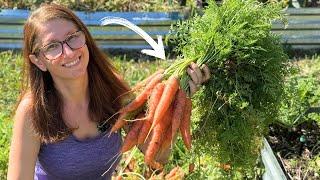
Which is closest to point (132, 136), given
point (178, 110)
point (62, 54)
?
point (178, 110)

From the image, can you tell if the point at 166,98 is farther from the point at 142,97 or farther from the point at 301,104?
the point at 301,104

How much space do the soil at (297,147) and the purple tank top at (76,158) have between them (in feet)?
4.02

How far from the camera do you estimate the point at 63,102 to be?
2619 mm

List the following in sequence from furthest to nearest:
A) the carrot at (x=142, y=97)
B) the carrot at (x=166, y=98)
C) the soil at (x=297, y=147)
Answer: the soil at (x=297, y=147)
the carrot at (x=142, y=97)
the carrot at (x=166, y=98)

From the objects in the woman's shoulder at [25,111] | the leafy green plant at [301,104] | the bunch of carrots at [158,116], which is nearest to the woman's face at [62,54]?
the woman's shoulder at [25,111]

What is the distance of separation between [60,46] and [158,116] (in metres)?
0.50

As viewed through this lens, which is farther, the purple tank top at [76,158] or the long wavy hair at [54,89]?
the purple tank top at [76,158]

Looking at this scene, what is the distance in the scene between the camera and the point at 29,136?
2.50 meters

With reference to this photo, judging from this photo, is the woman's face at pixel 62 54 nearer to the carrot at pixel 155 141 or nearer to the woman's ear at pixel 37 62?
the woman's ear at pixel 37 62

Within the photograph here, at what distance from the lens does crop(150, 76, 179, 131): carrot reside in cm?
247

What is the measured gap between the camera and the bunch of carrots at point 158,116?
8.18 ft

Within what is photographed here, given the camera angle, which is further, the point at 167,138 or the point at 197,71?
the point at 167,138

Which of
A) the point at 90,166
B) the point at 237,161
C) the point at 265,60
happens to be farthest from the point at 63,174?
the point at 265,60

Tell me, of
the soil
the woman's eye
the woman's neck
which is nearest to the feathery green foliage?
the woman's neck
